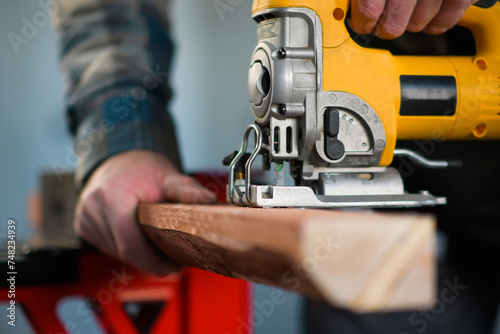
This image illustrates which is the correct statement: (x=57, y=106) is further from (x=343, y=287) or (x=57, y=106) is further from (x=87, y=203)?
(x=343, y=287)

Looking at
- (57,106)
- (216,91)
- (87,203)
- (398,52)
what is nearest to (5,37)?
(57,106)

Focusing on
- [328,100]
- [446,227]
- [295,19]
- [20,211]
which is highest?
[295,19]

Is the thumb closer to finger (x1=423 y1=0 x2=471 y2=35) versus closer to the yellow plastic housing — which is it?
the yellow plastic housing

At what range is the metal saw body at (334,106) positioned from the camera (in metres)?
0.99

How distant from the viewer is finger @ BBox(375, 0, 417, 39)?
1012 mm

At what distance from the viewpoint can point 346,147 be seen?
1.04m

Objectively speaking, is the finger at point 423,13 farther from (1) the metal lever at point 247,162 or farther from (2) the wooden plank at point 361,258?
(2) the wooden plank at point 361,258

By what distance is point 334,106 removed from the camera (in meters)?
1.01

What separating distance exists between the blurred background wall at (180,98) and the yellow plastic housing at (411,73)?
113 inches

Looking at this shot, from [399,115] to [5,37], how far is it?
3.91 m

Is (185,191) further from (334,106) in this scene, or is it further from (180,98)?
(180,98)

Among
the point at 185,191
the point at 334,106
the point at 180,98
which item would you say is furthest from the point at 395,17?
the point at 180,98

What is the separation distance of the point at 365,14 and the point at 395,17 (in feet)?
0.20

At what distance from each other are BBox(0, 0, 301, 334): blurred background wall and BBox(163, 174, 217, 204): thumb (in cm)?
266
